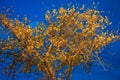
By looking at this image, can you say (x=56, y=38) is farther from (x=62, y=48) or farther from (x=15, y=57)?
(x=15, y=57)

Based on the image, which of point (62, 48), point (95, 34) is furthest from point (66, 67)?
point (95, 34)

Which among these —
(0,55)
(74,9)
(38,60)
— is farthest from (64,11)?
(0,55)

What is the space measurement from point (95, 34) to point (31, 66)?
6.28 meters

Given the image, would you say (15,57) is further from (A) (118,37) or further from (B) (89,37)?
(A) (118,37)

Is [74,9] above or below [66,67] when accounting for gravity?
above

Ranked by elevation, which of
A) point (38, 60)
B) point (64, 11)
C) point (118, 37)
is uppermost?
point (64, 11)

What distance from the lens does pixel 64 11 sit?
26.5m

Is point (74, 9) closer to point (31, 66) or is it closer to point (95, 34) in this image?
point (95, 34)

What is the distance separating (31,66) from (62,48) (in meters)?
3.27

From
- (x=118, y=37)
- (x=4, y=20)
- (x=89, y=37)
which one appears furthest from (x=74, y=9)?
(x=4, y=20)

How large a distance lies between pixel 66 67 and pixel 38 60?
2.81 meters

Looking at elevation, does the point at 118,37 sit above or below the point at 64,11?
below

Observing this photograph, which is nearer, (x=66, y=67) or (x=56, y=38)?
(x=56, y=38)

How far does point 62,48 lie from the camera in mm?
25578
